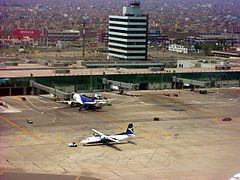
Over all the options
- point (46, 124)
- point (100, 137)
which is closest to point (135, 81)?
point (46, 124)

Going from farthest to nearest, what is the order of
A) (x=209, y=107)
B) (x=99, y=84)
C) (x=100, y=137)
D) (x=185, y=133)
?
(x=99, y=84)
(x=209, y=107)
(x=185, y=133)
(x=100, y=137)

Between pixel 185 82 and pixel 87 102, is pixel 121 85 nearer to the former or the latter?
pixel 185 82

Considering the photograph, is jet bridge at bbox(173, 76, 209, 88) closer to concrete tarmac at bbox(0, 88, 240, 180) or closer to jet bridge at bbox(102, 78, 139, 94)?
concrete tarmac at bbox(0, 88, 240, 180)

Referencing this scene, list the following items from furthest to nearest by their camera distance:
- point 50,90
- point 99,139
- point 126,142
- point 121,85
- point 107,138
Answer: point 121,85
point 50,90
point 126,142
point 107,138
point 99,139

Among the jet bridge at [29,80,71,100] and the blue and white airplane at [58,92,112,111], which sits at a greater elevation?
the jet bridge at [29,80,71,100]

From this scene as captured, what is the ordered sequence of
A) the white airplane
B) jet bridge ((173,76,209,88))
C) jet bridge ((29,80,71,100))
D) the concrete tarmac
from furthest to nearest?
jet bridge ((173,76,209,88)), jet bridge ((29,80,71,100)), the white airplane, the concrete tarmac

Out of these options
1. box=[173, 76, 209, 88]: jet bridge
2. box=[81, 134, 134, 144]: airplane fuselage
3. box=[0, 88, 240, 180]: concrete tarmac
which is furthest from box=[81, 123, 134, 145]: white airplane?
box=[173, 76, 209, 88]: jet bridge

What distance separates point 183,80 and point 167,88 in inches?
281

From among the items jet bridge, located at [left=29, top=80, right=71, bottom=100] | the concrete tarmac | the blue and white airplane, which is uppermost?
jet bridge, located at [left=29, top=80, right=71, bottom=100]

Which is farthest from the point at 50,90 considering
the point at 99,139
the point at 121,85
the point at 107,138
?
the point at 107,138

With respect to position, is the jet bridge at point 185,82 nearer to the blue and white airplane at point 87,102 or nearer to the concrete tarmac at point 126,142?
the concrete tarmac at point 126,142

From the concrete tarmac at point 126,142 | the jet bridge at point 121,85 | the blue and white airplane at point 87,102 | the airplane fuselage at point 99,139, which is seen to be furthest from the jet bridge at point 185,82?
the airplane fuselage at point 99,139

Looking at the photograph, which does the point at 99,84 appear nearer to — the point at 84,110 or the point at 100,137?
the point at 84,110

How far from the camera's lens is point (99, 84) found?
6831 inches
